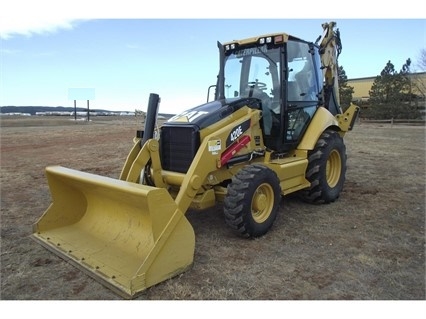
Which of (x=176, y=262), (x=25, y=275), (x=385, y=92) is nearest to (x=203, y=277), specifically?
(x=176, y=262)

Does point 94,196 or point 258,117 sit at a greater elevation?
point 258,117

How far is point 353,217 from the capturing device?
5.49 m

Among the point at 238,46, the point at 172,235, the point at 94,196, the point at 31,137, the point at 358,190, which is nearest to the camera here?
the point at 172,235

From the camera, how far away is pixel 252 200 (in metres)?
4.44

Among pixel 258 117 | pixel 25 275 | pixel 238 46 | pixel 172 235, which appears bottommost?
pixel 25 275

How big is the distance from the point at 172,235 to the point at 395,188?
5345 millimetres

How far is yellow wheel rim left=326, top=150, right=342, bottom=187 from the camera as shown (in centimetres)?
633

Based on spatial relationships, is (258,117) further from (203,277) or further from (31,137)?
(31,137)

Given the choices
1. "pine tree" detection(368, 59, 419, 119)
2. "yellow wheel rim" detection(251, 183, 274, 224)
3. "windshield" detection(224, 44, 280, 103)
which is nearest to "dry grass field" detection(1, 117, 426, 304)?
"yellow wheel rim" detection(251, 183, 274, 224)

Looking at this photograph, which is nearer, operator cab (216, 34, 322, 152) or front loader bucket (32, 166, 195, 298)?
front loader bucket (32, 166, 195, 298)

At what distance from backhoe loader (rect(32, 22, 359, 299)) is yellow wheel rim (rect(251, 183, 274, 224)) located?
14 millimetres

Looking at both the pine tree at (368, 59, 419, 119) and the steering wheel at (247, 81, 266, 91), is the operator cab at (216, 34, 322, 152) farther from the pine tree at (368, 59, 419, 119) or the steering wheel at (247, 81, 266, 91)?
the pine tree at (368, 59, 419, 119)

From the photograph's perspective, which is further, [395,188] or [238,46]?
[395,188]

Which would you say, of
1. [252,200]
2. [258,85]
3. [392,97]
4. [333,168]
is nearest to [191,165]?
[252,200]
